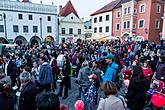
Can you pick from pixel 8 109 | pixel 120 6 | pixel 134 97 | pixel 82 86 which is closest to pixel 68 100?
pixel 82 86

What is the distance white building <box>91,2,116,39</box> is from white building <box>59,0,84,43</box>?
12.6 feet

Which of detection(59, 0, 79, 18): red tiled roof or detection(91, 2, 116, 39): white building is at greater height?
detection(59, 0, 79, 18): red tiled roof

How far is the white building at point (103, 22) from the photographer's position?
Result: 1629 inches

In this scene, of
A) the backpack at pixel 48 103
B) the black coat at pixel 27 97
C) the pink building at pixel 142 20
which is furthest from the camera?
the pink building at pixel 142 20

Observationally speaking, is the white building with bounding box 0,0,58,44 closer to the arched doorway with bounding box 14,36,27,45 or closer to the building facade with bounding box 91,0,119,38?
the arched doorway with bounding box 14,36,27,45

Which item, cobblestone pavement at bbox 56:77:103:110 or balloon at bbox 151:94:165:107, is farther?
cobblestone pavement at bbox 56:77:103:110

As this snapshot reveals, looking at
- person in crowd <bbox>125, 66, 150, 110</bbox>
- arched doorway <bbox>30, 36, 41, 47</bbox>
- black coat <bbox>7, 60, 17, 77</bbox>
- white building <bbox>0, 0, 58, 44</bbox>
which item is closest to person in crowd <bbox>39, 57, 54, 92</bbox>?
black coat <bbox>7, 60, 17, 77</bbox>

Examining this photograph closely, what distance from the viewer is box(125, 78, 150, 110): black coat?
4.68 m

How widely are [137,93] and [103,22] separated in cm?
3956

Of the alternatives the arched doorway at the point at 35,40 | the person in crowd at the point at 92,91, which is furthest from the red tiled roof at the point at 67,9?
the person in crowd at the point at 92,91

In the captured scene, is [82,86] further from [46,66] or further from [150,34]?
[150,34]

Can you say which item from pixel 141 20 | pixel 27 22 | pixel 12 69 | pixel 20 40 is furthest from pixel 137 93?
pixel 27 22

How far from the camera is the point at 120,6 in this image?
38344 mm

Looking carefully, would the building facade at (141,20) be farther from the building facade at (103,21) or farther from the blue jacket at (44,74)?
the blue jacket at (44,74)
